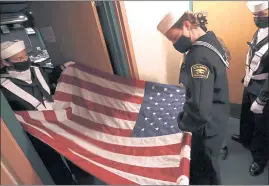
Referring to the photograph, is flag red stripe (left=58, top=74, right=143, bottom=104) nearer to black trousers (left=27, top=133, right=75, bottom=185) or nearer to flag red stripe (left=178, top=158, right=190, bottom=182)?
black trousers (left=27, top=133, right=75, bottom=185)

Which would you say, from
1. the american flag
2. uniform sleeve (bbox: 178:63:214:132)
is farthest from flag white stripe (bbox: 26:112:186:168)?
uniform sleeve (bbox: 178:63:214:132)

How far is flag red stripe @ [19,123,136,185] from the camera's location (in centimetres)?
67

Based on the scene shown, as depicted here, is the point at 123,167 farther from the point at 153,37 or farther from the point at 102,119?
the point at 153,37

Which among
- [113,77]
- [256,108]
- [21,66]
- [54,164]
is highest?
[21,66]

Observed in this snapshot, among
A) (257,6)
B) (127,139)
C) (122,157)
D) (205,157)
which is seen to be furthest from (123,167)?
(257,6)

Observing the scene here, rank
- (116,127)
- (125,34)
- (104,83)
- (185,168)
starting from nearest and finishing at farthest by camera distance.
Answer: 1. (185,168)
2. (125,34)
3. (116,127)
4. (104,83)

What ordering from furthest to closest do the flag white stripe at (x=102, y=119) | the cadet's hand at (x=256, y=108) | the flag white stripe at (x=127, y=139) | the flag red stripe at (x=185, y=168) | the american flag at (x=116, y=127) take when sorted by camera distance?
the flag white stripe at (x=102, y=119) < the flag white stripe at (x=127, y=139) < the american flag at (x=116, y=127) < the flag red stripe at (x=185, y=168) < the cadet's hand at (x=256, y=108)

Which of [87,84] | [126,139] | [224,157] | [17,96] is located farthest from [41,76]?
[224,157]

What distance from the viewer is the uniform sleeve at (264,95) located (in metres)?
0.46

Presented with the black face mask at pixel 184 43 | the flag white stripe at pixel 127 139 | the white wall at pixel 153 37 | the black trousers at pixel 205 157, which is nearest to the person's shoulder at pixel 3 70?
the flag white stripe at pixel 127 139

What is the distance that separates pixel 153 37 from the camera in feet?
2.24

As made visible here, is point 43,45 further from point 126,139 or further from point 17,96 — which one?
point 126,139

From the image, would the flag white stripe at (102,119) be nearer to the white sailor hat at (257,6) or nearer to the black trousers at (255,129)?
the black trousers at (255,129)

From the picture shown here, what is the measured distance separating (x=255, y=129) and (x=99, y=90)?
0.76 metres
